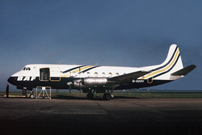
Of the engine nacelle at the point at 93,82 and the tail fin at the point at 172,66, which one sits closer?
the engine nacelle at the point at 93,82

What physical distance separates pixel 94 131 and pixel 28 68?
2036 centimetres

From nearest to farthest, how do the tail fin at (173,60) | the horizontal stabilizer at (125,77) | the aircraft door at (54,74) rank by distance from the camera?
the horizontal stabilizer at (125,77), the aircraft door at (54,74), the tail fin at (173,60)

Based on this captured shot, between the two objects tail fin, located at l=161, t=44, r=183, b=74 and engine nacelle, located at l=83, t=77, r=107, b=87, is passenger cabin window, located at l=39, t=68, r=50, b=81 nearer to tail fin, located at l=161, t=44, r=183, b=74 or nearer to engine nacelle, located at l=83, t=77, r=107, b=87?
engine nacelle, located at l=83, t=77, r=107, b=87

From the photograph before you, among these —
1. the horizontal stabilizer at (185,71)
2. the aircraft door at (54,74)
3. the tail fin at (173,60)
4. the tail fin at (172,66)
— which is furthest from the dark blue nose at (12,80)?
the horizontal stabilizer at (185,71)

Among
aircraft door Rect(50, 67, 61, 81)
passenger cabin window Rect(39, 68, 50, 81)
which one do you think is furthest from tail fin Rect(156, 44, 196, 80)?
passenger cabin window Rect(39, 68, 50, 81)

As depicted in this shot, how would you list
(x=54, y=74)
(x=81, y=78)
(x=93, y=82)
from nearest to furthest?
(x=93, y=82) < (x=54, y=74) < (x=81, y=78)

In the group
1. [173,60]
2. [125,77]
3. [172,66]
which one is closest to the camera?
[125,77]

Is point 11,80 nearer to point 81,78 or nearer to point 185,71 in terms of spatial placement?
point 81,78

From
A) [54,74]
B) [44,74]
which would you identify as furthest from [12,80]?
[54,74]

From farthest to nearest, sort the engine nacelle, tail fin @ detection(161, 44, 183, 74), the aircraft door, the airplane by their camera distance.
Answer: tail fin @ detection(161, 44, 183, 74) → the aircraft door → the airplane → the engine nacelle

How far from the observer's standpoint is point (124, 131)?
5746 millimetres

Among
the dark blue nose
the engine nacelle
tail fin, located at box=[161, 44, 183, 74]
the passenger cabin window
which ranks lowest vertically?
the engine nacelle

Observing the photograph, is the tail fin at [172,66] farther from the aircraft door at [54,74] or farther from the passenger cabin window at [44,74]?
the passenger cabin window at [44,74]

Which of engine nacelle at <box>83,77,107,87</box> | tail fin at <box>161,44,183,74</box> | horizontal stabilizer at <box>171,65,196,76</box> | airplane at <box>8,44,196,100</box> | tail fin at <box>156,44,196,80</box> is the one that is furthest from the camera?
tail fin at <box>161,44,183,74</box>
